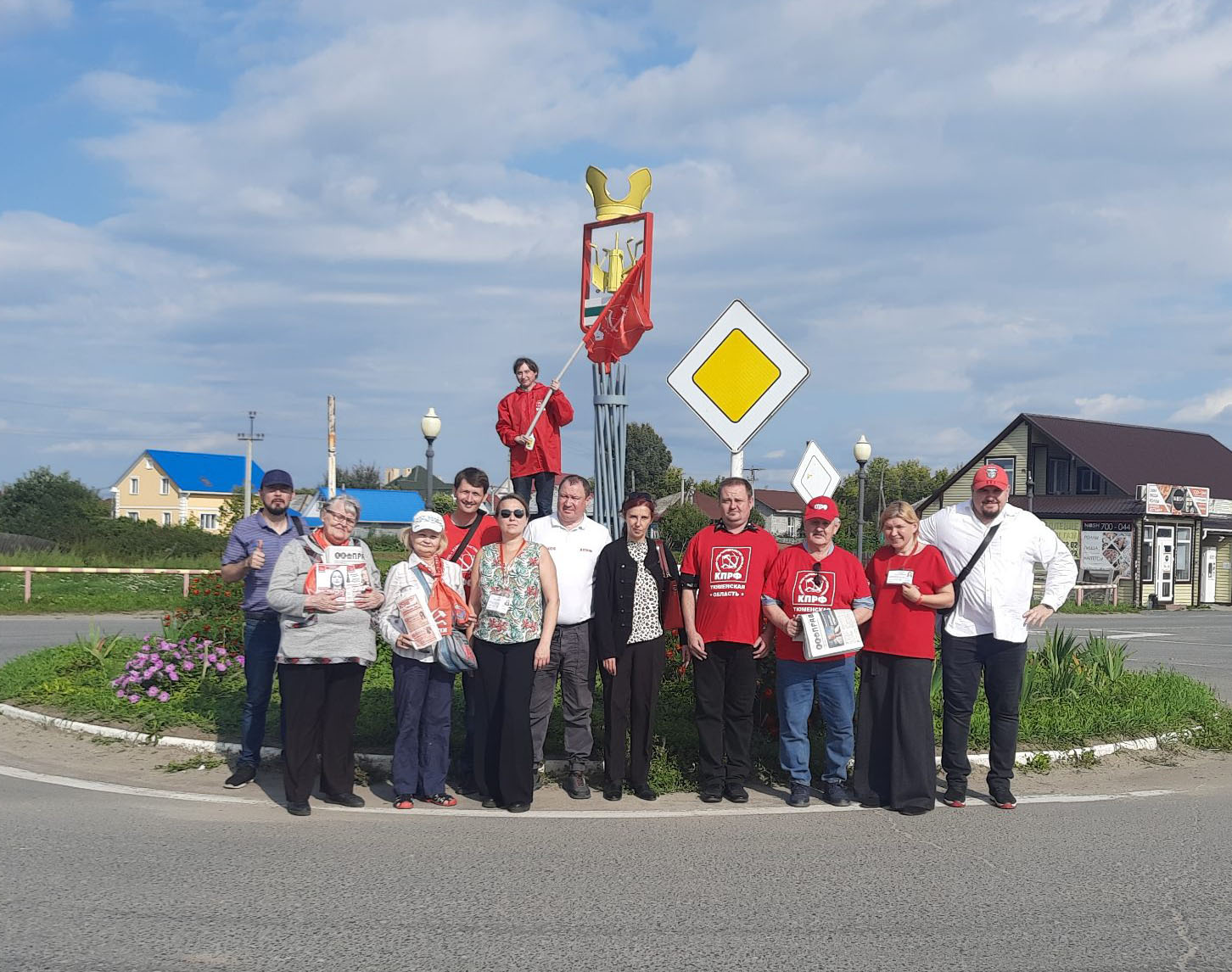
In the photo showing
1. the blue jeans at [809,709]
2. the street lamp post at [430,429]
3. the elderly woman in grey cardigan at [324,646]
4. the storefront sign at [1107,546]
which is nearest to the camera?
the elderly woman in grey cardigan at [324,646]

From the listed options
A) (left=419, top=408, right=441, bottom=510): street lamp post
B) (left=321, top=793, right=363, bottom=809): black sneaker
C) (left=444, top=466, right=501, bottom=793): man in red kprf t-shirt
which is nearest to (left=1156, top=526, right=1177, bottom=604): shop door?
(left=419, top=408, right=441, bottom=510): street lamp post

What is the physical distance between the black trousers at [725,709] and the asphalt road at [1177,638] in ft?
24.2

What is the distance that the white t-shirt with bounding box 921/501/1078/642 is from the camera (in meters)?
6.98

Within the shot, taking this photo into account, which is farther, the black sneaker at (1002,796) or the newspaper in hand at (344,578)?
the black sneaker at (1002,796)

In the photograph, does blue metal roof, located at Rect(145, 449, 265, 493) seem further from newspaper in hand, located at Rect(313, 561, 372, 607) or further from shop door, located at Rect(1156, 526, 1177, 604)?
newspaper in hand, located at Rect(313, 561, 372, 607)

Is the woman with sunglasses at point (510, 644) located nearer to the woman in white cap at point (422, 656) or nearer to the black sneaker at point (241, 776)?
the woman in white cap at point (422, 656)

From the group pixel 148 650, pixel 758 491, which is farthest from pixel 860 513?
pixel 758 491

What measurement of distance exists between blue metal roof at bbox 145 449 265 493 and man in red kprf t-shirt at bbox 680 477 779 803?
88.7 m

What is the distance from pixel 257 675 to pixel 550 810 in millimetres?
2063

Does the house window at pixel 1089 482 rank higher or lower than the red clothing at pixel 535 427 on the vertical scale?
higher

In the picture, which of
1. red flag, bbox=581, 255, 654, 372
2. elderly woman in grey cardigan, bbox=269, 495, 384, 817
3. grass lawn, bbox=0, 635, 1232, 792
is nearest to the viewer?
elderly woman in grey cardigan, bbox=269, 495, 384, 817

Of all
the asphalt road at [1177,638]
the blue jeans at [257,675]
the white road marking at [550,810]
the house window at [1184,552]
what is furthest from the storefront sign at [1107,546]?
the blue jeans at [257,675]

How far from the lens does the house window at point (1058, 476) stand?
43781 mm

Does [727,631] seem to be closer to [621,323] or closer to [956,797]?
[956,797]
